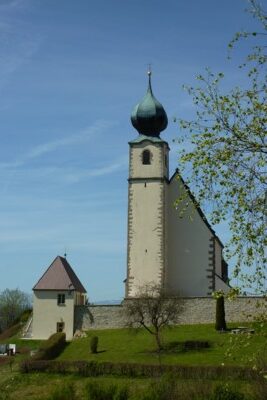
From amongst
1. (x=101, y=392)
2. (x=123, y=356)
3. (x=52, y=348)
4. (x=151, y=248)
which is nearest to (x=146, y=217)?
(x=151, y=248)

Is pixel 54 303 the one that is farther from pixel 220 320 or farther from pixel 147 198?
pixel 220 320

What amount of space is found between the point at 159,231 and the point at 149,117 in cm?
936

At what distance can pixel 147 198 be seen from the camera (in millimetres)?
50062

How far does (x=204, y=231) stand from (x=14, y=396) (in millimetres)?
25680

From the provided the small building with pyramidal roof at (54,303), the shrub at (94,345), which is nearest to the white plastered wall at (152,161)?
the small building with pyramidal roof at (54,303)

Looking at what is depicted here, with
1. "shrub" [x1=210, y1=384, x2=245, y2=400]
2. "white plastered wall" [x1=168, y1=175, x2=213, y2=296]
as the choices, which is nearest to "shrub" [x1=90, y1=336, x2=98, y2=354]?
"white plastered wall" [x1=168, y1=175, x2=213, y2=296]

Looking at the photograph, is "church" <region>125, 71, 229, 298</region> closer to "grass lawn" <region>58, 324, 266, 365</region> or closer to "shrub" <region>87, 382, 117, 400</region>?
"grass lawn" <region>58, 324, 266, 365</region>

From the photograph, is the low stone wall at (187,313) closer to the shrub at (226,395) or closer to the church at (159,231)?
the church at (159,231)

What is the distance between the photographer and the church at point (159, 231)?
48719mm

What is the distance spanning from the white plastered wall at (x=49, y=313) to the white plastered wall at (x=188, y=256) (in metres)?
7.83

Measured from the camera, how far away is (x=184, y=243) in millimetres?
50500

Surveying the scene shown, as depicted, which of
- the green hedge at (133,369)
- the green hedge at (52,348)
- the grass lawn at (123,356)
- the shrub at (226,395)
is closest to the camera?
the shrub at (226,395)

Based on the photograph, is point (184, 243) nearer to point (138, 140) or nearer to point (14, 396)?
point (138, 140)

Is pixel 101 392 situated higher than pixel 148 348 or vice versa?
pixel 148 348
